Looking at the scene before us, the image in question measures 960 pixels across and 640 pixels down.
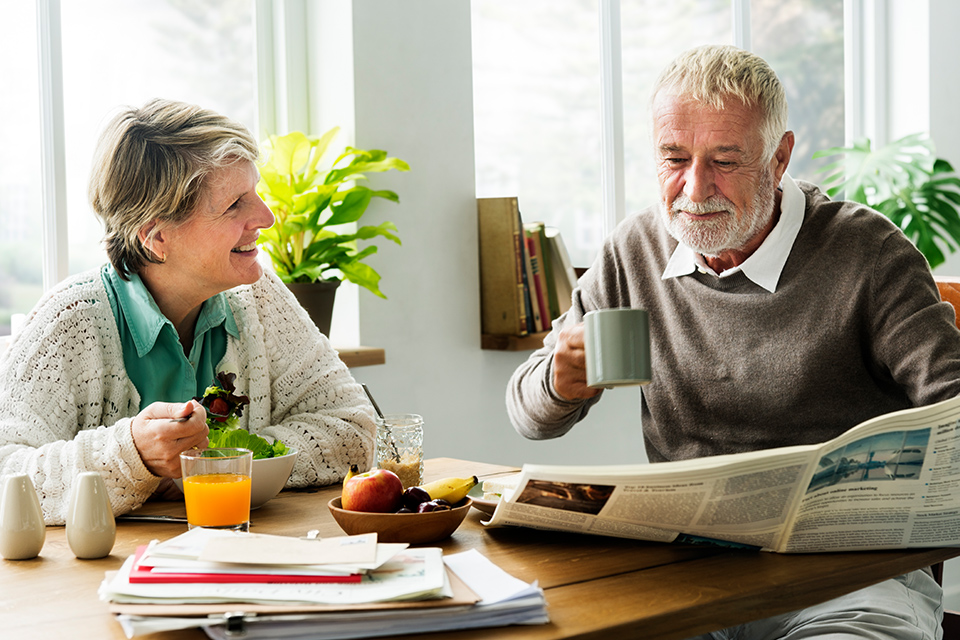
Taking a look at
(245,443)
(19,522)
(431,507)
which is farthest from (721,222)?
(19,522)

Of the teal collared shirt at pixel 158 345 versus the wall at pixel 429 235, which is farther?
the wall at pixel 429 235

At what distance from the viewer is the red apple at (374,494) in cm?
112

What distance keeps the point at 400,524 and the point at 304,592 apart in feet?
0.88

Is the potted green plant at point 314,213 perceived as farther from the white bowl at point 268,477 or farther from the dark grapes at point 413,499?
the dark grapes at point 413,499

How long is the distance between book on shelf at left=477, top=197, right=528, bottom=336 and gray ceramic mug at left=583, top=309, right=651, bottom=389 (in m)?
1.64

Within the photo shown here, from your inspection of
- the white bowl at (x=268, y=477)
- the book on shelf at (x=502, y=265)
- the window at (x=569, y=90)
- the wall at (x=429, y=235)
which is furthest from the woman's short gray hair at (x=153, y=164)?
the window at (x=569, y=90)

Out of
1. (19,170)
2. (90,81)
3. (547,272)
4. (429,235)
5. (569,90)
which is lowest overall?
(547,272)

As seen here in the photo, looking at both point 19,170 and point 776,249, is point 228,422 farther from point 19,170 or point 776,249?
point 19,170

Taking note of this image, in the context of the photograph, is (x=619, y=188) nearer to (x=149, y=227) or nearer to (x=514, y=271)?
(x=514, y=271)

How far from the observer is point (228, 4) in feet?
8.79

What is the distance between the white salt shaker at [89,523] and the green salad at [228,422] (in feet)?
0.82

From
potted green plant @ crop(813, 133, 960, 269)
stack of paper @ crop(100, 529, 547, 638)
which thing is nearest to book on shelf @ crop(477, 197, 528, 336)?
potted green plant @ crop(813, 133, 960, 269)

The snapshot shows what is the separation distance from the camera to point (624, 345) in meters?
1.17

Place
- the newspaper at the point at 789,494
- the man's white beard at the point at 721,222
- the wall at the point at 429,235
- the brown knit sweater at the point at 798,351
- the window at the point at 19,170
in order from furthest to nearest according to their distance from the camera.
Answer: the wall at the point at 429,235, the window at the point at 19,170, the man's white beard at the point at 721,222, the brown knit sweater at the point at 798,351, the newspaper at the point at 789,494
